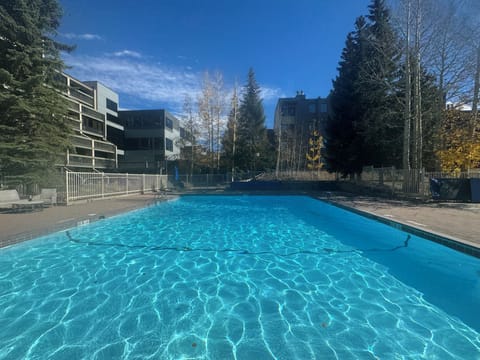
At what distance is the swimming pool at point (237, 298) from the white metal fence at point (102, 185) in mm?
5573

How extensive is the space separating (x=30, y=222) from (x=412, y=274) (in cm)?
Answer: 887

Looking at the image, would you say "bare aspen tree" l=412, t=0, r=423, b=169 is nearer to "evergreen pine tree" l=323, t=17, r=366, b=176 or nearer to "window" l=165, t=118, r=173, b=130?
"evergreen pine tree" l=323, t=17, r=366, b=176

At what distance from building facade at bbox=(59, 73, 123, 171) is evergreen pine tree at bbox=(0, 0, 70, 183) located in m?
15.2

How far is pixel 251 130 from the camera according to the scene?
2794 centimetres

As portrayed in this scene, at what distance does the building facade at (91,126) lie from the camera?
86.4 ft

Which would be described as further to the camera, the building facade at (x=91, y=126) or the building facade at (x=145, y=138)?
the building facade at (x=145, y=138)

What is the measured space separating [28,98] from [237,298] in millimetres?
11952

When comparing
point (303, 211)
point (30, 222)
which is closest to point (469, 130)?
point (303, 211)

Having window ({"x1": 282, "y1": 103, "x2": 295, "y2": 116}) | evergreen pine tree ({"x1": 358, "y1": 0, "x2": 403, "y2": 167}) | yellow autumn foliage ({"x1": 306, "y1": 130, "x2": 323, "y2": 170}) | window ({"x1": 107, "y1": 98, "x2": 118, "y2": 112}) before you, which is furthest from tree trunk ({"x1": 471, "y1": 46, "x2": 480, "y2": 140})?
window ({"x1": 107, "y1": 98, "x2": 118, "y2": 112})

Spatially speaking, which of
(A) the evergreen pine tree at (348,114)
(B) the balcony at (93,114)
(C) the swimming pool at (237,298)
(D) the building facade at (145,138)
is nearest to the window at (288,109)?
(D) the building facade at (145,138)

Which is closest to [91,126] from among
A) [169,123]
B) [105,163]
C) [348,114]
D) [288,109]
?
[105,163]

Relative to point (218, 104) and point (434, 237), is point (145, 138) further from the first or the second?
point (434, 237)

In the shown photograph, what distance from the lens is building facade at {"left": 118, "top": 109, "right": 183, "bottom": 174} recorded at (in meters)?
34.8

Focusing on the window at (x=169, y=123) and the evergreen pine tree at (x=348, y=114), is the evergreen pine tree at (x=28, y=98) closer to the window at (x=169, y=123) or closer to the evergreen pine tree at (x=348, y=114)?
the evergreen pine tree at (x=348, y=114)
